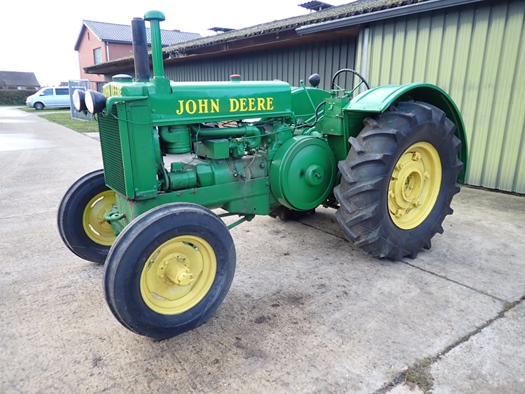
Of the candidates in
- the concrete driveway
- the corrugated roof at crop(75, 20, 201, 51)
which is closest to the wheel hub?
the concrete driveway

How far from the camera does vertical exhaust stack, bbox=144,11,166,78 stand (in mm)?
2363

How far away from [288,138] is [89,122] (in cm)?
1547

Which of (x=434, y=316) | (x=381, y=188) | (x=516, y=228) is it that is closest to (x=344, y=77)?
(x=516, y=228)

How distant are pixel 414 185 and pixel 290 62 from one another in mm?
5409

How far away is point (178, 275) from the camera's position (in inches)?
86.0

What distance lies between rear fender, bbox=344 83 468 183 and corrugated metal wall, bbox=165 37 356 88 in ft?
12.0

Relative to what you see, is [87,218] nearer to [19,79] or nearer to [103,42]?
[103,42]

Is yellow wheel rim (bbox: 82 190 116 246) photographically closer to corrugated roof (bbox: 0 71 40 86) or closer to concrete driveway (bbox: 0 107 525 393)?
concrete driveway (bbox: 0 107 525 393)

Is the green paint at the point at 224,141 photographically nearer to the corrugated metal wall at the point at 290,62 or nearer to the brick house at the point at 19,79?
the corrugated metal wall at the point at 290,62

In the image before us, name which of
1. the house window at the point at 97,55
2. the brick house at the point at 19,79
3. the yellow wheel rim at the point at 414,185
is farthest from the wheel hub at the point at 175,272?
the brick house at the point at 19,79

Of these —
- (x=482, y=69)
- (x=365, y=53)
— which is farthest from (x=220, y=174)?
(x=365, y=53)

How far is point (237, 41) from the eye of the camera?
8312 millimetres

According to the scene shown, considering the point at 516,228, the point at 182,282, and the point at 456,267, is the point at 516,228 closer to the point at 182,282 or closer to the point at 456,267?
the point at 456,267

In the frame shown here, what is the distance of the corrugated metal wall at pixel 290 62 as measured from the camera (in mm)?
6979
